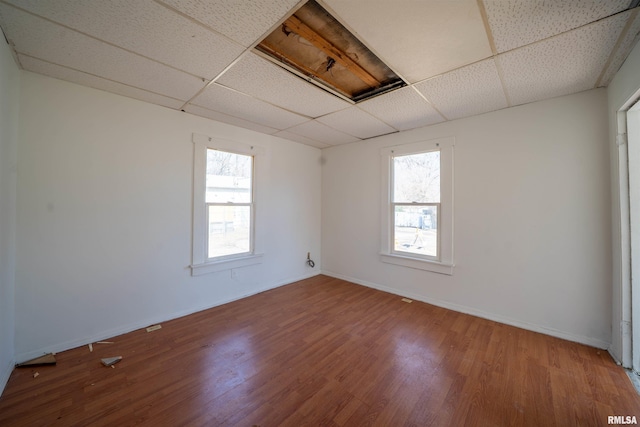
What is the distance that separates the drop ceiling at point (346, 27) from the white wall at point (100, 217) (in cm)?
32

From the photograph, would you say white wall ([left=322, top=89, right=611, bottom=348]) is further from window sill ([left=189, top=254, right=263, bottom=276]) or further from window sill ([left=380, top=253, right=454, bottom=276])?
window sill ([left=189, top=254, right=263, bottom=276])

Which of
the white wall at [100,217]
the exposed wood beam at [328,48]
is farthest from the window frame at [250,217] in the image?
the exposed wood beam at [328,48]

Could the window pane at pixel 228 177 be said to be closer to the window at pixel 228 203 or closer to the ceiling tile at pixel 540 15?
the window at pixel 228 203

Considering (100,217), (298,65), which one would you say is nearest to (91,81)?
(100,217)

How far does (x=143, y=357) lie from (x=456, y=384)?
8.68ft

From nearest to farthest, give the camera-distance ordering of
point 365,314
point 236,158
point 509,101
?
point 509,101
point 365,314
point 236,158

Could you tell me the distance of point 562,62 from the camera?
1.87 meters

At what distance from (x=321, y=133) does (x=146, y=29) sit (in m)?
2.47

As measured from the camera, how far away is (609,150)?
222cm

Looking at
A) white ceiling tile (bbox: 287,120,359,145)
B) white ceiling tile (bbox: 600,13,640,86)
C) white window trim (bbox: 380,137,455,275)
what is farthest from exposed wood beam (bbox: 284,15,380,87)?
white ceiling tile (bbox: 600,13,640,86)

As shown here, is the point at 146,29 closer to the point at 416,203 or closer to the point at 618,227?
the point at 416,203

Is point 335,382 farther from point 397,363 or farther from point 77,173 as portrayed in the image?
point 77,173

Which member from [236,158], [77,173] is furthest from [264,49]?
[77,173]

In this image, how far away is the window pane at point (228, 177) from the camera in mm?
3221
